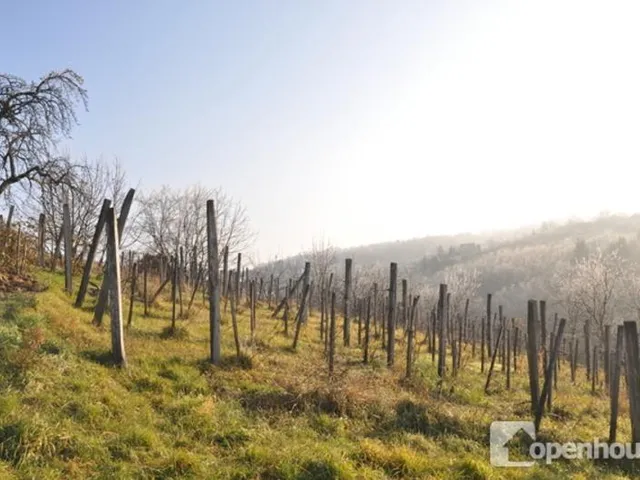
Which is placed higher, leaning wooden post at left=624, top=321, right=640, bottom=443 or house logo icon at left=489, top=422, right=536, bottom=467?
leaning wooden post at left=624, top=321, right=640, bottom=443

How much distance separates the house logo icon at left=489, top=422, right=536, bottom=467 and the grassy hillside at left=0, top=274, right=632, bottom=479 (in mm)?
148

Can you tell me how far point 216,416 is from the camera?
645cm

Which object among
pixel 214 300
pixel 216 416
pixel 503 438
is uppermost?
pixel 214 300

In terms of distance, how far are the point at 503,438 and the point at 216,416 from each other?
4.45m

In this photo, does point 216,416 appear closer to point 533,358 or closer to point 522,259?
point 533,358

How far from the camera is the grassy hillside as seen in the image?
5.03 m

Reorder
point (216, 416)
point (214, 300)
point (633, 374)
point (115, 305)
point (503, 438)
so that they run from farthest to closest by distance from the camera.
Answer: point (214, 300) < point (115, 305) < point (633, 374) < point (503, 438) < point (216, 416)

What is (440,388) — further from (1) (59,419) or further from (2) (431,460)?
(1) (59,419)

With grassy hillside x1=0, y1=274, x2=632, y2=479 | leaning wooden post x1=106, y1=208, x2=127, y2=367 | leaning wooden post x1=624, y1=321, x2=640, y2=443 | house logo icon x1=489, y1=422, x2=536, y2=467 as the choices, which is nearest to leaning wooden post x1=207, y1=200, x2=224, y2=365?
grassy hillside x1=0, y1=274, x2=632, y2=479

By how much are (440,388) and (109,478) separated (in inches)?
286

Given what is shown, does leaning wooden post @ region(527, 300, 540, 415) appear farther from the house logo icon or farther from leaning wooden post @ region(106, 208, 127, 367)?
A: leaning wooden post @ region(106, 208, 127, 367)

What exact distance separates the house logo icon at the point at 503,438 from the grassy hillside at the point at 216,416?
0.49 ft

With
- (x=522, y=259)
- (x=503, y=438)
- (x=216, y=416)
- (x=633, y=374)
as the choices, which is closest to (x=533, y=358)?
(x=633, y=374)

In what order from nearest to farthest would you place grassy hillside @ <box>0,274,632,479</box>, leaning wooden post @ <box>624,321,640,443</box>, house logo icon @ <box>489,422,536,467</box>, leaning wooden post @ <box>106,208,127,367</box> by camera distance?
1. grassy hillside @ <box>0,274,632,479</box>
2. house logo icon @ <box>489,422,536,467</box>
3. leaning wooden post @ <box>624,321,640,443</box>
4. leaning wooden post @ <box>106,208,127,367</box>
